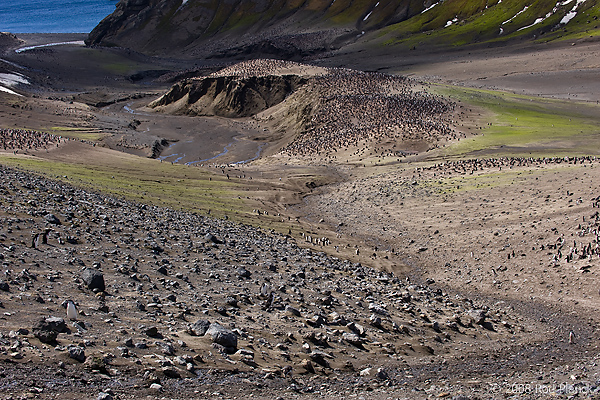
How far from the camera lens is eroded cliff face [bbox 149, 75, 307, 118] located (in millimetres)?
77062

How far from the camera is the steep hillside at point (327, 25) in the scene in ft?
422

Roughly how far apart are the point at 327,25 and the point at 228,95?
9906 cm

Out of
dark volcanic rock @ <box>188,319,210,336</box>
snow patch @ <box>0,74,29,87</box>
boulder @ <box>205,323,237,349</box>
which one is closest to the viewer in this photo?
boulder @ <box>205,323,237,349</box>

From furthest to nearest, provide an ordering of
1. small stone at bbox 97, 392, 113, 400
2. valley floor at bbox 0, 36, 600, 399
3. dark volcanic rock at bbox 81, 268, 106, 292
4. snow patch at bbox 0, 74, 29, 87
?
snow patch at bbox 0, 74, 29, 87, dark volcanic rock at bbox 81, 268, 106, 292, valley floor at bbox 0, 36, 600, 399, small stone at bbox 97, 392, 113, 400

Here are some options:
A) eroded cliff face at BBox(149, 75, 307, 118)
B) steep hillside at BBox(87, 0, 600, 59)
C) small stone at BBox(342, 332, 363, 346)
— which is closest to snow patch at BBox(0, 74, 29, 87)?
eroded cliff face at BBox(149, 75, 307, 118)

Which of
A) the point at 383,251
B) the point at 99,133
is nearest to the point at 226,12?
the point at 99,133

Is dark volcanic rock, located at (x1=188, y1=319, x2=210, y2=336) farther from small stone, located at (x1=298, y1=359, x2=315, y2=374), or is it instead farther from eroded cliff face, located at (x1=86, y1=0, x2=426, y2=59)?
eroded cliff face, located at (x1=86, y1=0, x2=426, y2=59)

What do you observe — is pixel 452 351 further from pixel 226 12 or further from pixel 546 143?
pixel 226 12

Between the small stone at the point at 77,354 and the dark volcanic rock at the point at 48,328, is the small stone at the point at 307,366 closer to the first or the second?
the small stone at the point at 77,354

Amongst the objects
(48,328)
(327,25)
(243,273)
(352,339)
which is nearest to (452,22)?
(327,25)

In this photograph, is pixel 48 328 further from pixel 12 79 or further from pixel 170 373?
pixel 12 79

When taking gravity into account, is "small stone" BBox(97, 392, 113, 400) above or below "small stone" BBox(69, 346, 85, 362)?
below

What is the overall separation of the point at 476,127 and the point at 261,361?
158 ft

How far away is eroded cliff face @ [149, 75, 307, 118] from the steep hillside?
62.8 metres
